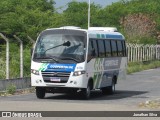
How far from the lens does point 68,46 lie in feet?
78.8

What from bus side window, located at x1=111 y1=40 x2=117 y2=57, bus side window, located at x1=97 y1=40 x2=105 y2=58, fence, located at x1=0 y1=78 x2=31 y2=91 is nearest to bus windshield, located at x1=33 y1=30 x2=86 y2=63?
bus side window, located at x1=97 y1=40 x2=105 y2=58

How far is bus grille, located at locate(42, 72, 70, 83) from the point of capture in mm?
23688

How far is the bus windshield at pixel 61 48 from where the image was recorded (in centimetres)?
2384

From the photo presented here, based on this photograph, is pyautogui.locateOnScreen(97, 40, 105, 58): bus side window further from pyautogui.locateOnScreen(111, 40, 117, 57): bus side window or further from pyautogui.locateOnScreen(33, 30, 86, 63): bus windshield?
pyautogui.locateOnScreen(33, 30, 86, 63): bus windshield

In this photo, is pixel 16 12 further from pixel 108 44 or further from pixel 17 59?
pixel 108 44

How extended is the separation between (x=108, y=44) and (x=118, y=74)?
2.30 meters

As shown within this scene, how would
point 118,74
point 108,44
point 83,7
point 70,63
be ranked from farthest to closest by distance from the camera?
point 83,7, point 118,74, point 108,44, point 70,63

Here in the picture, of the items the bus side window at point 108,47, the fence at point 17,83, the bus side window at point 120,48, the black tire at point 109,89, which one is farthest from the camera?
the bus side window at point 120,48

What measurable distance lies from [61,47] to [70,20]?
49937 millimetres

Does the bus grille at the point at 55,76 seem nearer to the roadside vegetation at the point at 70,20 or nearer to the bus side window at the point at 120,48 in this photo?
the roadside vegetation at the point at 70,20

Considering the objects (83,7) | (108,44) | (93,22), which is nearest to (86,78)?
(108,44)

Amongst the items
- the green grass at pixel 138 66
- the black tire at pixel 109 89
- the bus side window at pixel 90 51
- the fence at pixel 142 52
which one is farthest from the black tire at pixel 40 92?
the fence at pixel 142 52

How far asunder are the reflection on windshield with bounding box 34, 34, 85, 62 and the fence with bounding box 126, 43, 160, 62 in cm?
3390

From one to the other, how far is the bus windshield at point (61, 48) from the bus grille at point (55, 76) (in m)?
0.49
